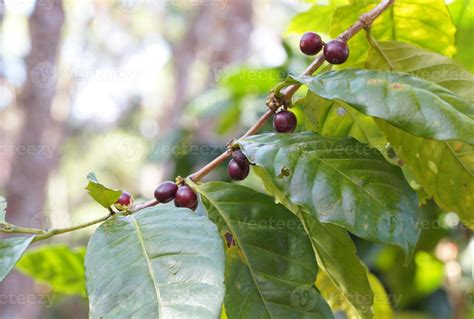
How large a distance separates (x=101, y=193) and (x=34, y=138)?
3202 mm

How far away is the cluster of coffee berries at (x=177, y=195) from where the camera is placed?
901 mm

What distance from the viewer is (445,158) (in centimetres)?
94

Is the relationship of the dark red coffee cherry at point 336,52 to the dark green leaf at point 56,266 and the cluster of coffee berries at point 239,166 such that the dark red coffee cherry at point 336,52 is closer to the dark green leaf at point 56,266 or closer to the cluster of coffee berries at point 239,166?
the cluster of coffee berries at point 239,166

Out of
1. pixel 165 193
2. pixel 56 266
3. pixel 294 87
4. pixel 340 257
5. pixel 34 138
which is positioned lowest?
pixel 34 138

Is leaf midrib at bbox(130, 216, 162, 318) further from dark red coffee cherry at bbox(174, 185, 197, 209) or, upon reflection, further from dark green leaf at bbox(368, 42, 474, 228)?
dark green leaf at bbox(368, 42, 474, 228)

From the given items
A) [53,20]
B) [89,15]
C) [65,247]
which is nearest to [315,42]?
[65,247]

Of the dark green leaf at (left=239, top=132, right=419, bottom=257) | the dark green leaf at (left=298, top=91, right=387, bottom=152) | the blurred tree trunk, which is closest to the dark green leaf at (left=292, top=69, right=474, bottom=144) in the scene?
the dark green leaf at (left=239, top=132, right=419, bottom=257)

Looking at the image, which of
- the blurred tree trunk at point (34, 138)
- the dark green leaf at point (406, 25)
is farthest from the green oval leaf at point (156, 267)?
the blurred tree trunk at point (34, 138)

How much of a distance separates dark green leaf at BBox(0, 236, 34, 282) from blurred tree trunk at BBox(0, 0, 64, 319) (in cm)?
283

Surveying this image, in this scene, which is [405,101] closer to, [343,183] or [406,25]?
[343,183]

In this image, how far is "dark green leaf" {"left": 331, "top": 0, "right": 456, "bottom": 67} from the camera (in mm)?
1092

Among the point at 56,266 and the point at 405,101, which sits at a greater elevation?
the point at 405,101

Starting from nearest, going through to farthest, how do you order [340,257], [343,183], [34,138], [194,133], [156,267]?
[156,267] < [343,183] < [340,257] < [194,133] < [34,138]

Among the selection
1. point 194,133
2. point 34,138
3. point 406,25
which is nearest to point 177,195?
point 406,25
